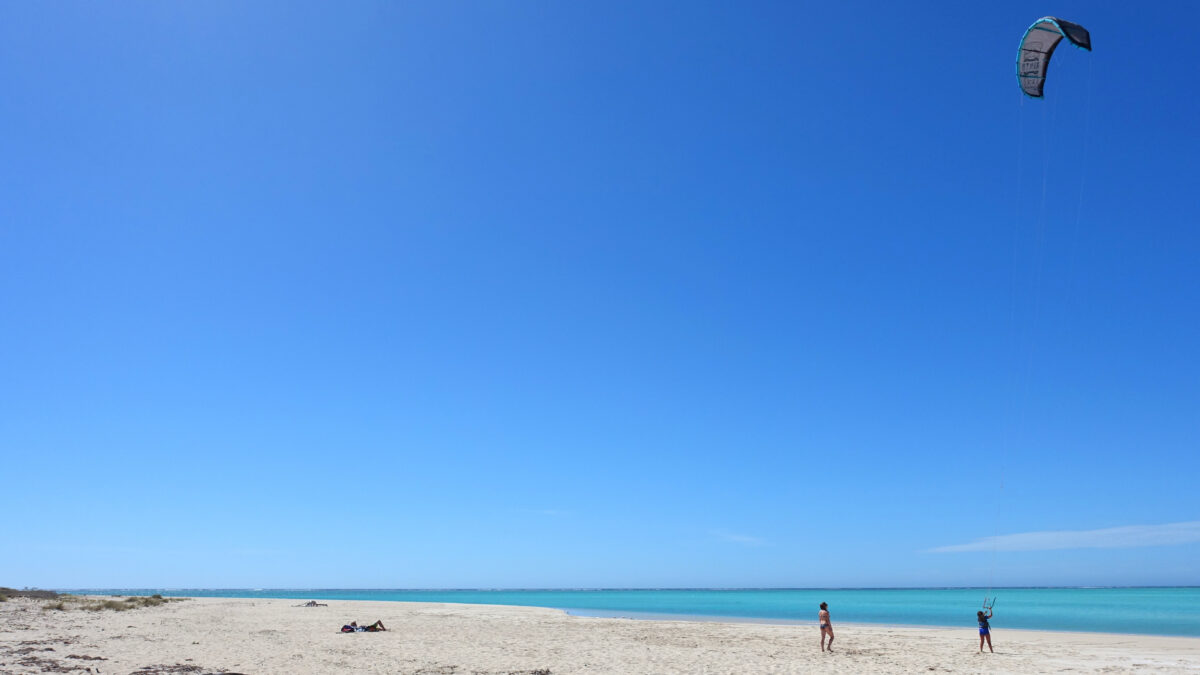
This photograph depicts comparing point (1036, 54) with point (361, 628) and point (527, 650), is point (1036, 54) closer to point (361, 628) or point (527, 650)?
point (527, 650)

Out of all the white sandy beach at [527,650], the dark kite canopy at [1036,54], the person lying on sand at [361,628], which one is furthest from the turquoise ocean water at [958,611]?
the dark kite canopy at [1036,54]

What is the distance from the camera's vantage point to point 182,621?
27.2 metres

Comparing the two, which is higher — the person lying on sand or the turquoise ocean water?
the person lying on sand

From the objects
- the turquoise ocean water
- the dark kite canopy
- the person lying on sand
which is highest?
the dark kite canopy

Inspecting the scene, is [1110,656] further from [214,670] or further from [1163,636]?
[214,670]

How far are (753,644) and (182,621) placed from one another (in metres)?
22.6

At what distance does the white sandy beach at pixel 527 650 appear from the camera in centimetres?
1471

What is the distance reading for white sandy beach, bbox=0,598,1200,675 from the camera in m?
14.7

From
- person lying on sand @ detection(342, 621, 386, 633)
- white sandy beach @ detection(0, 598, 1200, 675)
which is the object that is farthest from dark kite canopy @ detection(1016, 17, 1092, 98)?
person lying on sand @ detection(342, 621, 386, 633)

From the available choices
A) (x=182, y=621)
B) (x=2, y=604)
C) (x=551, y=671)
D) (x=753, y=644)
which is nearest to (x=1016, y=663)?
(x=753, y=644)

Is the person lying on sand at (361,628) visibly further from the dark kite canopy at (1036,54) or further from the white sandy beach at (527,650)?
the dark kite canopy at (1036,54)

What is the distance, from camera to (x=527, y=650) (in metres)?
18.2

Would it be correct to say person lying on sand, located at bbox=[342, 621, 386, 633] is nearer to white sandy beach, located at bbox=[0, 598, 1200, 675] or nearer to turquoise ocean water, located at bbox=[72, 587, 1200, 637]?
white sandy beach, located at bbox=[0, 598, 1200, 675]

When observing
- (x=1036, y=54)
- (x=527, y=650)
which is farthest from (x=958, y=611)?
(x=1036, y=54)
